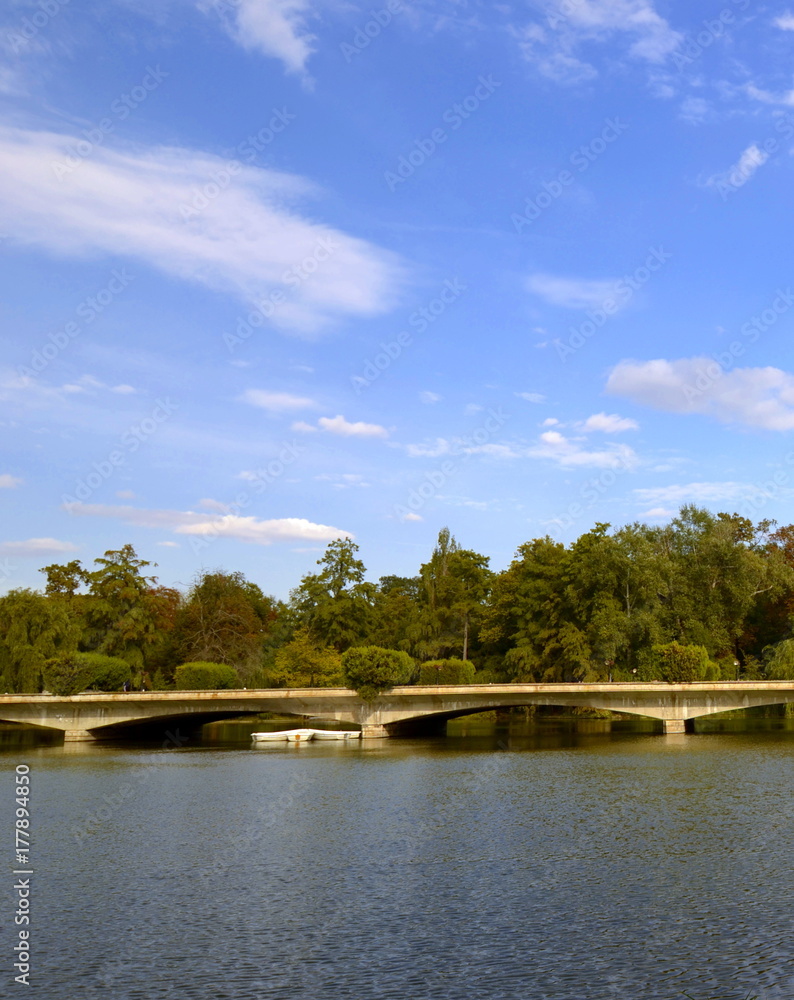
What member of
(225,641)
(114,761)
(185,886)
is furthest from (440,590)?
(185,886)

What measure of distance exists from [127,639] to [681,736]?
5338 centimetres

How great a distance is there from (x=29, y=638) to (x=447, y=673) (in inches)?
1455

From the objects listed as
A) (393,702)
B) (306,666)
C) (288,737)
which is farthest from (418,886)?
(306,666)

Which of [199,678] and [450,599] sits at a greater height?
[450,599]

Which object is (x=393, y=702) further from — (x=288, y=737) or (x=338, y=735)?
(x=288, y=737)

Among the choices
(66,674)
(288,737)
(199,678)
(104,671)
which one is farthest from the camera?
Answer: (199,678)

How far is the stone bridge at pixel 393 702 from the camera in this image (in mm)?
75250

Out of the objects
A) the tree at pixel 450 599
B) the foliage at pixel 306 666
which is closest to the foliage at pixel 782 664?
the tree at pixel 450 599

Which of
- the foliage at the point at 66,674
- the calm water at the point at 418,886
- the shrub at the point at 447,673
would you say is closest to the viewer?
the calm water at the point at 418,886

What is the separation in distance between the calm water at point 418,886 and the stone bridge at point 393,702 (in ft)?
94.2

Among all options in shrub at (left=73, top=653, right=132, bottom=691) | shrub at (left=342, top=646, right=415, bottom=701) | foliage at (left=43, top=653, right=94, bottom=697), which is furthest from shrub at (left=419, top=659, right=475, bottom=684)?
foliage at (left=43, top=653, right=94, bottom=697)

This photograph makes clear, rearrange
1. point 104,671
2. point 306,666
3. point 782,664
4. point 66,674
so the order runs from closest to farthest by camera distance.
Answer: point 66,674
point 104,671
point 782,664
point 306,666

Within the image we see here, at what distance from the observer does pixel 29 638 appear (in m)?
81.6

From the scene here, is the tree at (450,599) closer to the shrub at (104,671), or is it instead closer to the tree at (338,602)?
the tree at (338,602)
